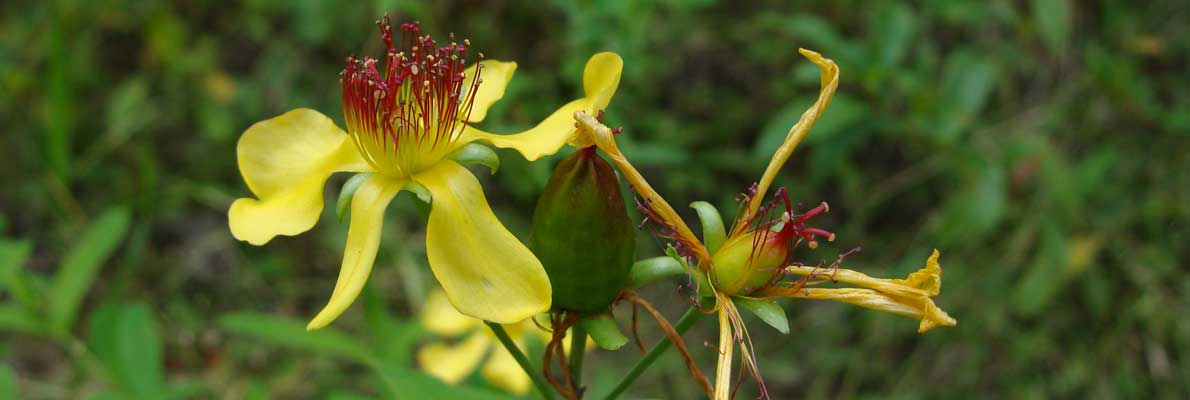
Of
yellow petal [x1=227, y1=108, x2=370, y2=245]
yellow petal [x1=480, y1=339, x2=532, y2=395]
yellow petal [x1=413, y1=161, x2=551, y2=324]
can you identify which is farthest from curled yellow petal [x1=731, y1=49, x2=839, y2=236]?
yellow petal [x1=480, y1=339, x2=532, y2=395]

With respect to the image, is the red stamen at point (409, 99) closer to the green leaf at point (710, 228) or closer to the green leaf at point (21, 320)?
the green leaf at point (710, 228)

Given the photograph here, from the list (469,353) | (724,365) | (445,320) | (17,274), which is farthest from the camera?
(445,320)

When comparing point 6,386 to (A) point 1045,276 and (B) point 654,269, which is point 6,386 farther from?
(A) point 1045,276

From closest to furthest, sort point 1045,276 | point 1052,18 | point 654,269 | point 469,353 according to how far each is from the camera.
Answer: point 654,269 < point 469,353 < point 1052,18 < point 1045,276

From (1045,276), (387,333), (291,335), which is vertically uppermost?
(291,335)

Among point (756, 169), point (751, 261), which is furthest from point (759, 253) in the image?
point (756, 169)

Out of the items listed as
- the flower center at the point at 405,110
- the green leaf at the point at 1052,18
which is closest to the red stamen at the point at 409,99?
the flower center at the point at 405,110

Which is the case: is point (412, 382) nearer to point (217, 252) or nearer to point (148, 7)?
point (217, 252)
